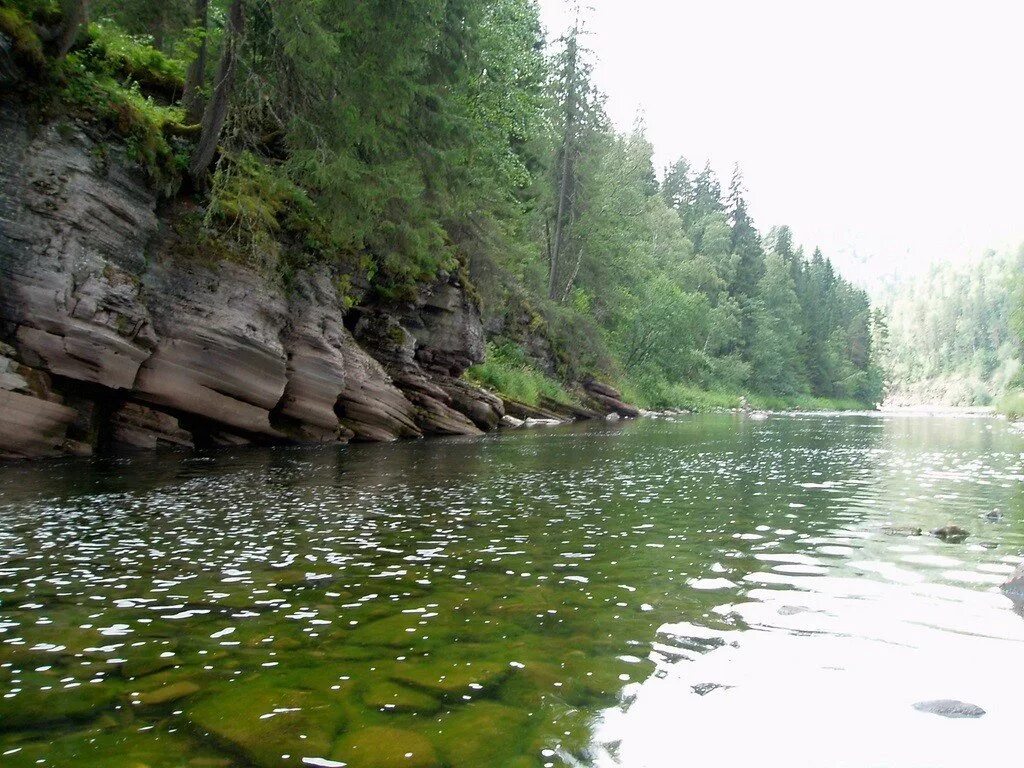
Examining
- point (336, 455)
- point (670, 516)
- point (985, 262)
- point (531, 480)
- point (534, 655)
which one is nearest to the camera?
point (534, 655)

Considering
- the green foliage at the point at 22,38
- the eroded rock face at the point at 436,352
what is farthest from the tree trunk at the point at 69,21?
the eroded rock face at the point at 436,352

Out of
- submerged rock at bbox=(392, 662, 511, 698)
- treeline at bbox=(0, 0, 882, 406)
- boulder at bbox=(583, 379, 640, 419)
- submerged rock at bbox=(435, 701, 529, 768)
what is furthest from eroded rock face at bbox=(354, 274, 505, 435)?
submerged rock at bbox=(435, 701, 529, 768)

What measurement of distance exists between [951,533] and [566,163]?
37442 mm

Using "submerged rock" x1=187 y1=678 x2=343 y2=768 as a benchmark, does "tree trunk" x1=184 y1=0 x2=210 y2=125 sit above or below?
above

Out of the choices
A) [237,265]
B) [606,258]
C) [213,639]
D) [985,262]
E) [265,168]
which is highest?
[985,262]

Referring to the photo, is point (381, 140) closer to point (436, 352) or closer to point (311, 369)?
point (311, 369)

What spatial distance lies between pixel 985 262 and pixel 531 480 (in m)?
201

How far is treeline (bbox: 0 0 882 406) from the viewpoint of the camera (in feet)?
54.6

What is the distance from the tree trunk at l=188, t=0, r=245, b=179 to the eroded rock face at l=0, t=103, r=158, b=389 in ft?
6.80

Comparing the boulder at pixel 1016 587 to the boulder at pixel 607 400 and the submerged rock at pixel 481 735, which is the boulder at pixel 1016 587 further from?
the boulder at pixel 607 400

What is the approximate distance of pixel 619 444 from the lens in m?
23.1

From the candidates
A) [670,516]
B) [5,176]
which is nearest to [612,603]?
[670,516]

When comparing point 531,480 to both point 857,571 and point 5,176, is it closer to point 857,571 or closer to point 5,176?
point 857,571

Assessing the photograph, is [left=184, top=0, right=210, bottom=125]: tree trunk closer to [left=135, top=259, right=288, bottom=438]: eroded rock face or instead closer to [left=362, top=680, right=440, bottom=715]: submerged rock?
[left=135, top=259, right=288, bottom=438]: eroded rock face
